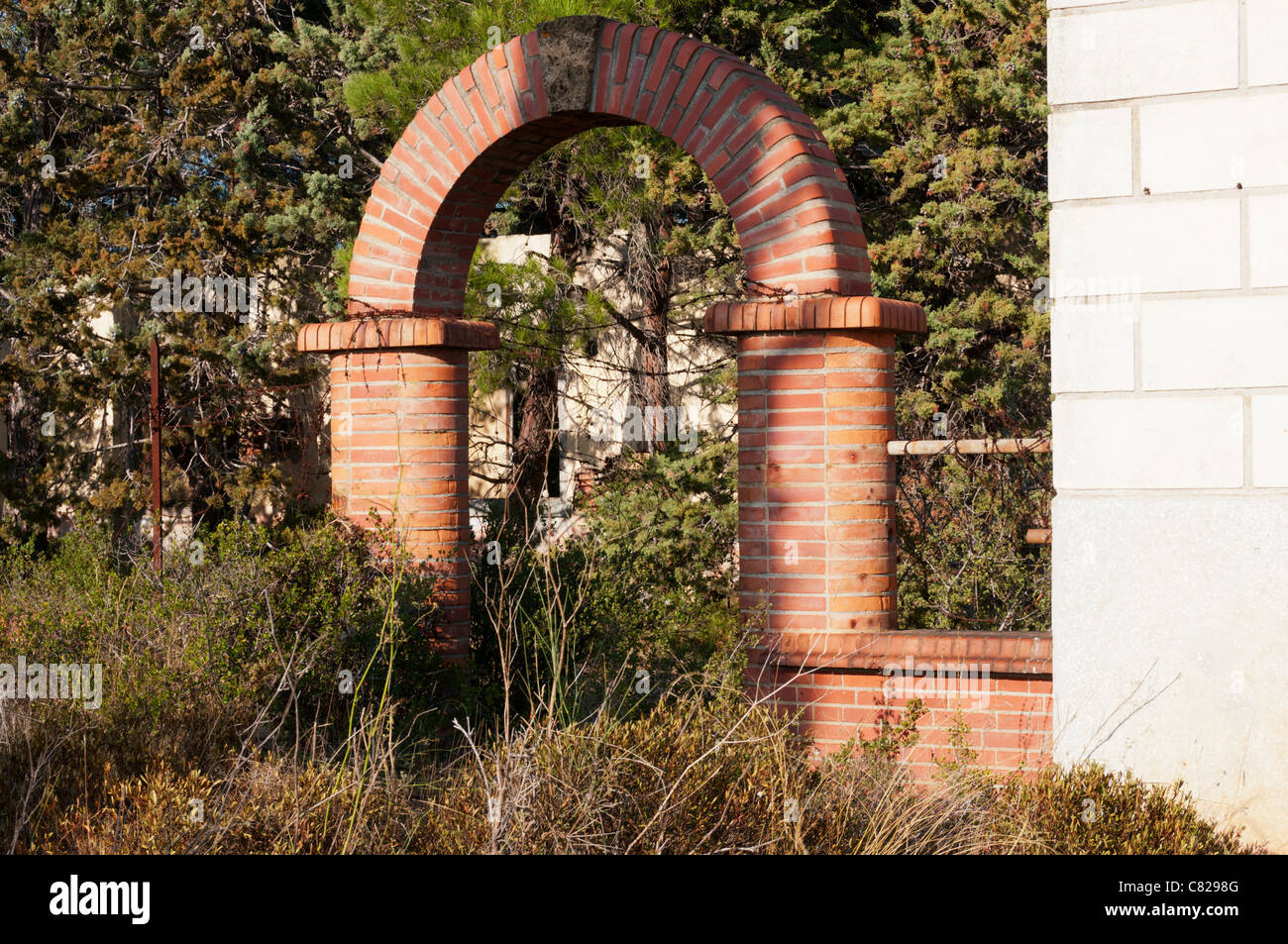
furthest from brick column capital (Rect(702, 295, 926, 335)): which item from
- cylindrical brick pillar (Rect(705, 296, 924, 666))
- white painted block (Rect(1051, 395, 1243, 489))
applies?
white painted block (Rect(1051, 395, 1243, 489))

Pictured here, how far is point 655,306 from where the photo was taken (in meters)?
12.2

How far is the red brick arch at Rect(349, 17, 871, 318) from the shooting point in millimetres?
→ 5695

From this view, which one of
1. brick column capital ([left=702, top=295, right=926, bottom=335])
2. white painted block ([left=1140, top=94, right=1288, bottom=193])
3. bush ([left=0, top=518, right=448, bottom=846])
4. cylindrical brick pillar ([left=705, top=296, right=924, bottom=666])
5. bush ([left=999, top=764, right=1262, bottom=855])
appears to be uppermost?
Result: white painted block ([left=1140, top=94, right=1288, bottom=193])

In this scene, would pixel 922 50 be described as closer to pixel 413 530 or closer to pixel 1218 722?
pixel 413 530

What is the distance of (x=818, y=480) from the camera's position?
564 centimetres

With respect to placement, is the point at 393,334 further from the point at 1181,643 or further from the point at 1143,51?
the point at 1181,643

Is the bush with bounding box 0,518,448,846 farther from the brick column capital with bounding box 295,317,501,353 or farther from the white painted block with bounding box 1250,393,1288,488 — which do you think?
the white painted block with bounding box 1250,393,1288,488

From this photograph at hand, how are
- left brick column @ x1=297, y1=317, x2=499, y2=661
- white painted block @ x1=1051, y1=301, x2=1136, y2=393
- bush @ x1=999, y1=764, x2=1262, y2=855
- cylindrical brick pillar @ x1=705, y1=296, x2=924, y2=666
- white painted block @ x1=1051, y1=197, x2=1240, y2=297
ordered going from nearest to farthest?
bush @ x1=999, y1=764, x2=1262, y2=855, white painted block @ x1=1051, y1=197, x2=1240, y2=297, white painted block @ x1=1051, y1=301, x2=1136, y2=393, cylindrical brick pillar @ x1=705, y1=296, x2=924, y2=666, left brick column @ x1=297, y1=317, x2=499, y2=661

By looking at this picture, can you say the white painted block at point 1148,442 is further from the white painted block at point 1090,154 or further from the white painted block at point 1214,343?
the white painted block at point 1090,154

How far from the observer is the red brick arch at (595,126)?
5695 mm

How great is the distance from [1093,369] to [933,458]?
510cm

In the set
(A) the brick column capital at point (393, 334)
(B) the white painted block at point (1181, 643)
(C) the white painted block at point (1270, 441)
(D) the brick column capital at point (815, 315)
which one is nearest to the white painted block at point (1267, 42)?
(C) the white painted block at point (1270, 441)

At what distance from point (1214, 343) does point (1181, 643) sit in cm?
108

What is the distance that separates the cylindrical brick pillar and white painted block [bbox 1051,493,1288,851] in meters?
1.08
